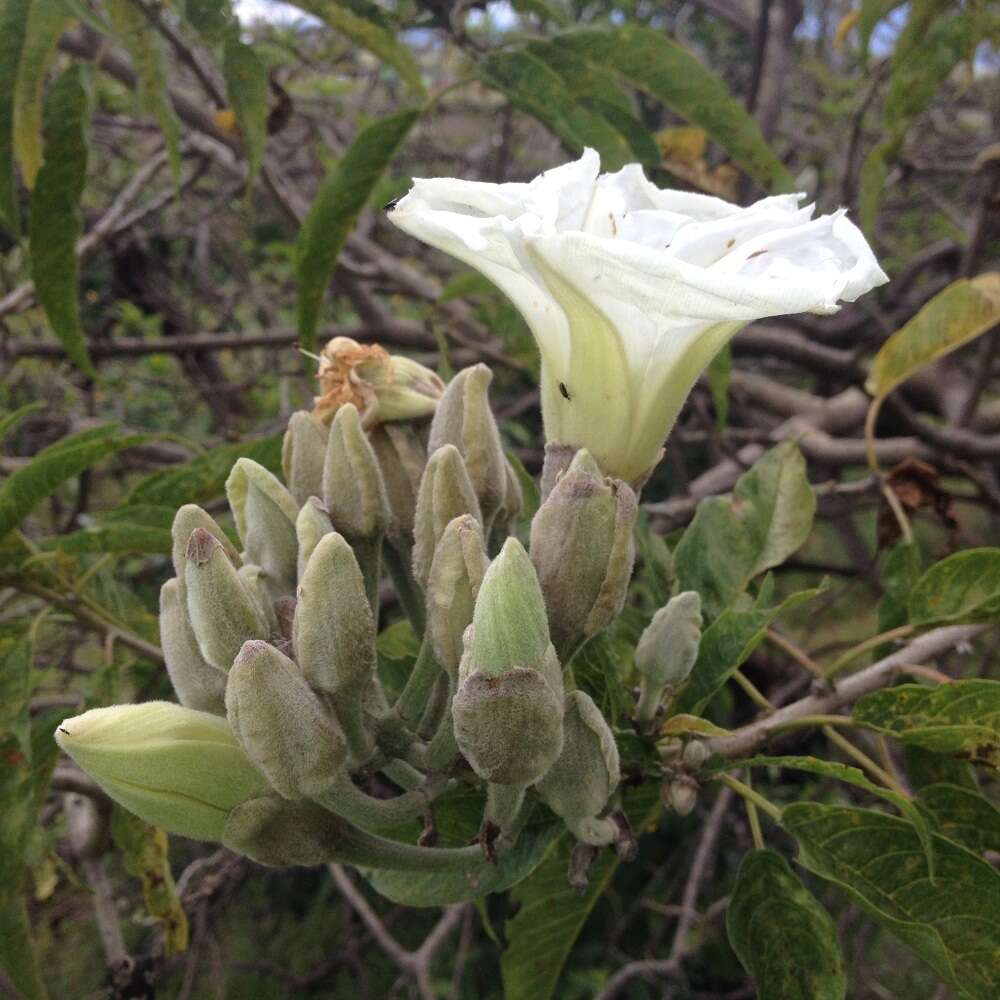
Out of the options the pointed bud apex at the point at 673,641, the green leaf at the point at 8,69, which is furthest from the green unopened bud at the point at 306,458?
the green leaf at the point at 8,69

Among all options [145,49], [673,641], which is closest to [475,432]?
[673,641]


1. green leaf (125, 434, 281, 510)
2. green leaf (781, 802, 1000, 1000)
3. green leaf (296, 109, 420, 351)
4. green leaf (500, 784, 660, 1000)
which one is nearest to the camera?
green leaf (781, 802, 1000, 1000)

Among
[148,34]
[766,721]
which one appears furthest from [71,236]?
[766,721]

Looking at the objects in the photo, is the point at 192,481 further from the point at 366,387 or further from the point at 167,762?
the point at 167,762

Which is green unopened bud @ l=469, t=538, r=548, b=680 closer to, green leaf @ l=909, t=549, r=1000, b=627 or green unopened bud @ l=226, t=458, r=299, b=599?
green unopened bud @ l=226, t=458, r=299, b=599

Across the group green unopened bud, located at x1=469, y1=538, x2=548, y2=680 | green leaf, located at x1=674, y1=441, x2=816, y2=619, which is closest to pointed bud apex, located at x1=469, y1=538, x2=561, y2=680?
green unopened bud, located at x1=469, y1=538, x2=548, y2=680

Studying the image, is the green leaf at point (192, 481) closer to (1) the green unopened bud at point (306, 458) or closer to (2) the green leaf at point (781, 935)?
(1) the green unopened bud at point (306, 458)

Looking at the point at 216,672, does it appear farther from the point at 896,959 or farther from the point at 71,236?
the point at 896,959
